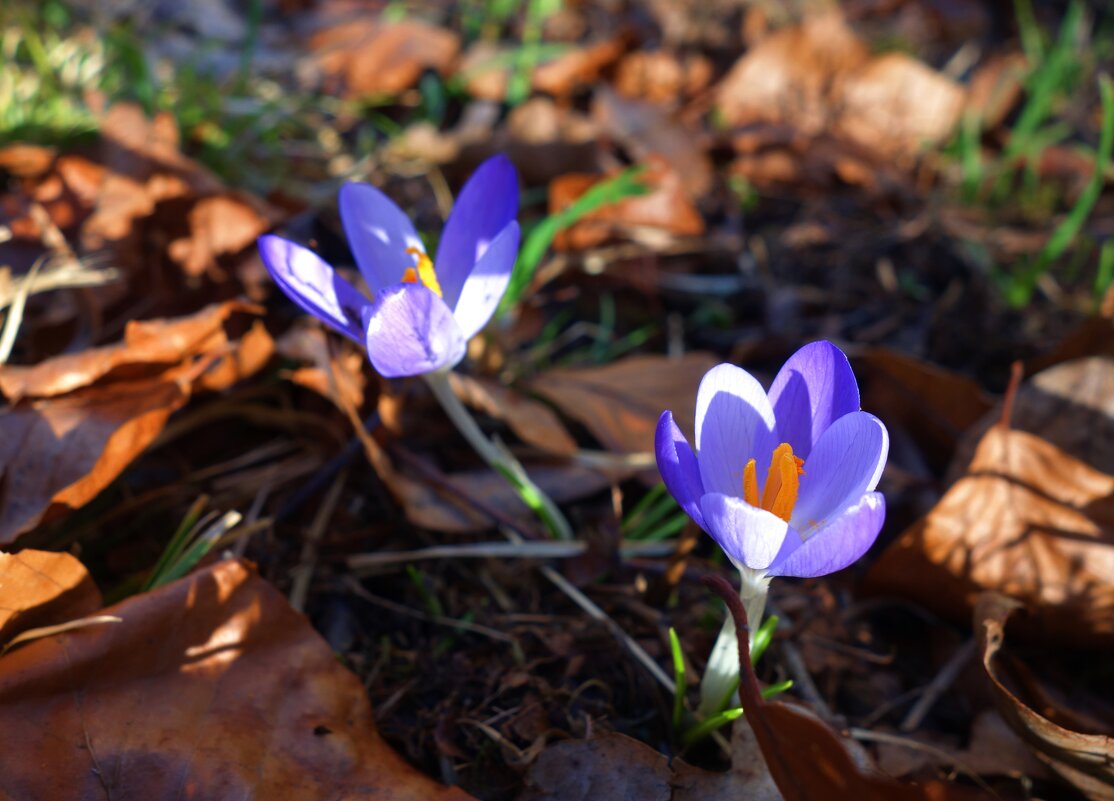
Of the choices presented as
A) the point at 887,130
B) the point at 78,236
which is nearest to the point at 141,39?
the point at 78,236

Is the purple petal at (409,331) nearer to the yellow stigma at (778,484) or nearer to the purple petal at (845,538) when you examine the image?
the yellow stigma at (778,484)

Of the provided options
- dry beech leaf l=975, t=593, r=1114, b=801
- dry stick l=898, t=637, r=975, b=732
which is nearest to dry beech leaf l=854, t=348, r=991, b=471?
dry stick l=898, t=637, r=975, b=732

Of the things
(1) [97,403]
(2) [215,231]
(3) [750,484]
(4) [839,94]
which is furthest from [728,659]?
(4) [839,94]

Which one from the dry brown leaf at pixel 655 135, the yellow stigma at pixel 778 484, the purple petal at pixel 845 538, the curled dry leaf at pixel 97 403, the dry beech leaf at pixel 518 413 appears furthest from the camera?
the dry brown leaf at pixel 655 135

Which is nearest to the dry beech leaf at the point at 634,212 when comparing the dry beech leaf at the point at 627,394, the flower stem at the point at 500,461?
the dry beech leaf at the point at 627,394

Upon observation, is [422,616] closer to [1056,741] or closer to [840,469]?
[840,469]

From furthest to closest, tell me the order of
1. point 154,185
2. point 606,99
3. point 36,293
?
point 606,99 < point 154,185 < point 36,293

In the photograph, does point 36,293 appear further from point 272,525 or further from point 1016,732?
point 1016,732
